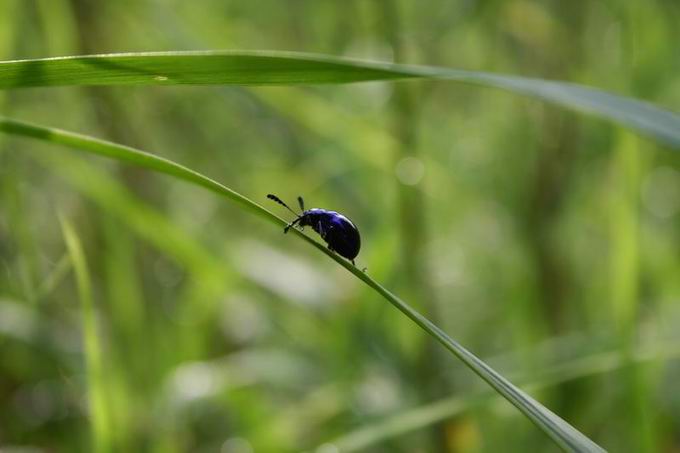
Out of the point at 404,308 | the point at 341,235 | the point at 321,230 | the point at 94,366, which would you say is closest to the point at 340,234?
the point at 341,235

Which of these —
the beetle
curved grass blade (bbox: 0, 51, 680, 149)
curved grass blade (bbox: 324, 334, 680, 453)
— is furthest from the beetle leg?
curved grass blade (bbox: 0, 51, 680, 149)

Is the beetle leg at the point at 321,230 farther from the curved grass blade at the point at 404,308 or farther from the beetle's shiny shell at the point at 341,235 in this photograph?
the curved grass blade at the point at 404,308

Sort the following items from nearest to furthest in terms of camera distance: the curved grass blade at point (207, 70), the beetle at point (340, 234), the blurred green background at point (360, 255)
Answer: the curved grass blade at point (207, 70) < the beetle at point (340, 234) < the blurred green background at point (360, 255)

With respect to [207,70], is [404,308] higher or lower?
lower

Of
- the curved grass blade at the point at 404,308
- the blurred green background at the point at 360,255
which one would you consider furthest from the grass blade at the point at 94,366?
the curved grass blade at the point at 404,308

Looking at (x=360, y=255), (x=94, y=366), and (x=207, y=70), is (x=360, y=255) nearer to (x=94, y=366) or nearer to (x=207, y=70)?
(x=94, y=366)

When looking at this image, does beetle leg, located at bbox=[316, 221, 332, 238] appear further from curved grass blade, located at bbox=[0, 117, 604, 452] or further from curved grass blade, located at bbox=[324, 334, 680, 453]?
curved grass blade, located at bbox=[0, 117, 604, 452]
